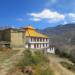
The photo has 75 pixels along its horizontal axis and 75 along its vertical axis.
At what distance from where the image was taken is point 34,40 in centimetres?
5838

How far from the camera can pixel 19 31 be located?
146 feet

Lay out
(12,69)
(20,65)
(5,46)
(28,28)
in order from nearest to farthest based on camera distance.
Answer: (12,69)
(20,65)
(5,46)
(28,28)

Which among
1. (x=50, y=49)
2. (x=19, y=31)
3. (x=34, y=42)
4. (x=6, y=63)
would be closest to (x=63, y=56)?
(x=50, y=49)

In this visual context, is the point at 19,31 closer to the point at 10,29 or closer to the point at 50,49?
the point at 10,29

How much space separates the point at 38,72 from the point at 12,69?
253cm

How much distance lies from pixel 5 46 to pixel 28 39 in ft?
47.0

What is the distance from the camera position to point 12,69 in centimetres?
2234

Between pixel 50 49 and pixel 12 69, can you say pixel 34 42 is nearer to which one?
pixel 50 49

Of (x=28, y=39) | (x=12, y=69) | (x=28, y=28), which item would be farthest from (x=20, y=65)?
(x=28, y=28)

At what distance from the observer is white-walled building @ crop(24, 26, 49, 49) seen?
5609 centimetres

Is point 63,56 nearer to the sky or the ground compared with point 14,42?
nearer to the ground

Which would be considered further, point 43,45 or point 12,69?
point 43,45

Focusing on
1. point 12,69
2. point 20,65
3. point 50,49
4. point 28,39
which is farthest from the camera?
point 50,49

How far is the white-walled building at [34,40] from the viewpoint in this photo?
5609 centimetres
